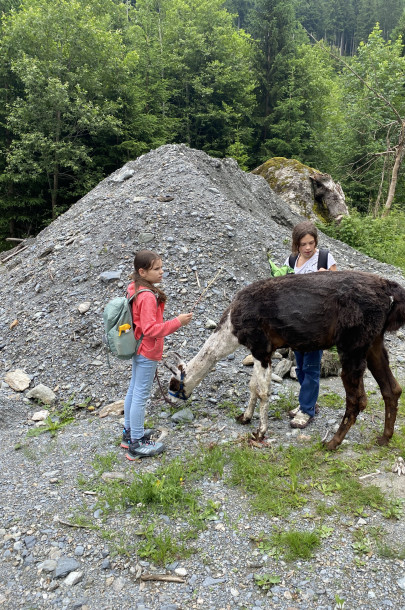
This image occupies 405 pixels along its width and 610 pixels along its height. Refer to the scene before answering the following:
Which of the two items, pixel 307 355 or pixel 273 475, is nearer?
pixel 273 475

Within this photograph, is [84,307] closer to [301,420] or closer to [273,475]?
[301,420]

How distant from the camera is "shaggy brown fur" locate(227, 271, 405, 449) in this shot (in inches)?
163

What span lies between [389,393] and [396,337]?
372 cm

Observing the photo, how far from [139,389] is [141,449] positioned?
70 centimetres

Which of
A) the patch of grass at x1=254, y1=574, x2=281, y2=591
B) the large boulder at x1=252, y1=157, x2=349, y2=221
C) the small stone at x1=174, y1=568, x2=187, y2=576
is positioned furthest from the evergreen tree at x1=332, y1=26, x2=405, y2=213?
the small stone at x1=174, y1=568, x2=187, y2=576

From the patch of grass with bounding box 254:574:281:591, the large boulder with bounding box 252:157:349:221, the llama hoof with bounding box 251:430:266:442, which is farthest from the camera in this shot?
the large boulder with bounding box 252:157:349:221

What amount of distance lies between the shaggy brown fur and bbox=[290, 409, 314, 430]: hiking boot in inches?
22.3

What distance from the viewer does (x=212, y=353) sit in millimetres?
5105

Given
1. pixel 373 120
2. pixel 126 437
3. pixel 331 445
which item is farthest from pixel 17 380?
pixel 373 120

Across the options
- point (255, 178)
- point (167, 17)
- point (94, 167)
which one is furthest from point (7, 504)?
point (167, 17)

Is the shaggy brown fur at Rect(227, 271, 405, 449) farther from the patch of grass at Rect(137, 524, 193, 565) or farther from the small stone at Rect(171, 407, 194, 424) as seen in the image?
the patch of grass at Rect(137, 524, 193, 565)

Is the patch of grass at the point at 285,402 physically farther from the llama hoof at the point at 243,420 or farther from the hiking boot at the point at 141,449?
→ the hiking boot at the point at 141,449

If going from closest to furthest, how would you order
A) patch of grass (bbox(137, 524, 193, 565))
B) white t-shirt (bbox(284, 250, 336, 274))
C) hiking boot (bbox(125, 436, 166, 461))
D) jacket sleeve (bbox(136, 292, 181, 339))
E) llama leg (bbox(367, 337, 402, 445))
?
patch of grass (bbox(137, 524, 193, 565)) < jacket sleeve (bbox(136, 292, 181, 339)) < hiking boot (bbox(125, 436, 166, 461)) < llama leg (bbox(367, 337, 402, 445)) < white t-shirt (bbox(284, 250, 336, 274))

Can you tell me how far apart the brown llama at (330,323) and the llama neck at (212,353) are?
0.9 inches
